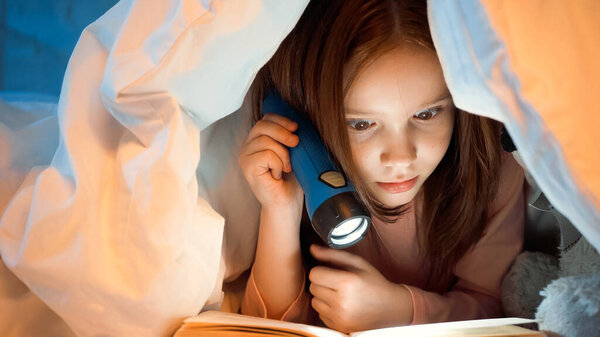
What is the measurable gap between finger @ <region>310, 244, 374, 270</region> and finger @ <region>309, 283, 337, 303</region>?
51 millimetres

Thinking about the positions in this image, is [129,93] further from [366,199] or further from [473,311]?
[473,311]

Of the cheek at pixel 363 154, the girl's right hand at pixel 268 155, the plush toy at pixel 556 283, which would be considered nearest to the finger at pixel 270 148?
the girl's right hand at pixel 268 155

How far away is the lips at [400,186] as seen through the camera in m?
0.82

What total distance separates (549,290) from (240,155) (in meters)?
0.47

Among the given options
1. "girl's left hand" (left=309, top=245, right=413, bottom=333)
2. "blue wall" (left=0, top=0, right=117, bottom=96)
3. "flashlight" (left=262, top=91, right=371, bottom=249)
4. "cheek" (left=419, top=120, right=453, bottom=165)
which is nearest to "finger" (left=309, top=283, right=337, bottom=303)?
"girl's left hand" (left=309, top=245, right=413, bottom=333)

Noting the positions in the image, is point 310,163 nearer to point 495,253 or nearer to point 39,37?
point 495,253

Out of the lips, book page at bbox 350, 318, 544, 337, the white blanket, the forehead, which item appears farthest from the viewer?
the lips

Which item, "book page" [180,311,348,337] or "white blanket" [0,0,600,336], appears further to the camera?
"book page" [180,311,348,337]

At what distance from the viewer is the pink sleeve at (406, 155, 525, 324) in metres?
0.93

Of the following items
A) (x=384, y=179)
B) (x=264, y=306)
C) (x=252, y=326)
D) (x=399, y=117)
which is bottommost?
(x=264, y=306)

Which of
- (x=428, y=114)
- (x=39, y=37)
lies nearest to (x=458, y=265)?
(x=428, y=114)

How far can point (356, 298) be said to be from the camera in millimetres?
826

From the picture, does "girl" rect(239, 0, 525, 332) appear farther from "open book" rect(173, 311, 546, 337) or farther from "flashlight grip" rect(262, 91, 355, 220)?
"open book" rect(173, 311, 546, 337)

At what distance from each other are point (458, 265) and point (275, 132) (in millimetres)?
445
